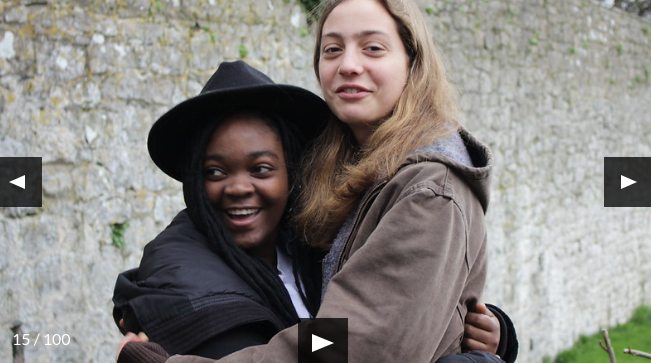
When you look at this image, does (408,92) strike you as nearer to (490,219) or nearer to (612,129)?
(490,219)

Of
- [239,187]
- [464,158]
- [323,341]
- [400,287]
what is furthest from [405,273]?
[239,187]

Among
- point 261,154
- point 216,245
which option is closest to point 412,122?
point 261,154

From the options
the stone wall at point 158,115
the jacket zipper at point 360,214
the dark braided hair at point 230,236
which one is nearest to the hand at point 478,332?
the jacket zipper at point 360,214

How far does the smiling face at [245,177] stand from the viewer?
199cm

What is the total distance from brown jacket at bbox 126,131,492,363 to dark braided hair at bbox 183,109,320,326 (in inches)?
14.8

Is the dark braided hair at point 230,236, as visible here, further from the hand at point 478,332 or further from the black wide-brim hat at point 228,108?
the hand at point 478,332

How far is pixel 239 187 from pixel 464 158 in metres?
0.63

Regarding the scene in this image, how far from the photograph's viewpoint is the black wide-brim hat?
2.02 metres

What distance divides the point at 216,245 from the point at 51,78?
2.15 metres

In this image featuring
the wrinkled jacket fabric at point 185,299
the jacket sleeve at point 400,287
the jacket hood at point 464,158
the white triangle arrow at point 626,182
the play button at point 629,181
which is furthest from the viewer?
the white triangle arrow at point 626,182

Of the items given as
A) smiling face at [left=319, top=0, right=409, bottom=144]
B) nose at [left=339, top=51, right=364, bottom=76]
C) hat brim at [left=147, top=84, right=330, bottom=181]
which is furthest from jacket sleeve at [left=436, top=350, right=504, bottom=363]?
hat brim at [left=147, top=84, right=330, bottom=181]

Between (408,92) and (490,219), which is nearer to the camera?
(408,92)

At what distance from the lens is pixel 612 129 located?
938 centimetres

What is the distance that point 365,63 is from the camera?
178cm
